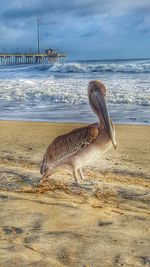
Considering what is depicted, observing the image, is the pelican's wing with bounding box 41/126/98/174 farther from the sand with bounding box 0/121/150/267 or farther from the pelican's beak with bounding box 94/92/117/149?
the sand with bounding box 0/121/150/267

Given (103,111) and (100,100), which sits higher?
(100,100)

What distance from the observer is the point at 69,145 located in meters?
4.29

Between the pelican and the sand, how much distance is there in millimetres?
334

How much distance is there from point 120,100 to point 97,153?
897 centimetres

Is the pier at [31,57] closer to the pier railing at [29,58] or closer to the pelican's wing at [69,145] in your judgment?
the pier railing at [29,58]

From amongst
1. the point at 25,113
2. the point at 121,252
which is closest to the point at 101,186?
the point at 121,252

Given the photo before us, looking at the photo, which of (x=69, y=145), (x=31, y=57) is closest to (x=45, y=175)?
(x=69, y=145)

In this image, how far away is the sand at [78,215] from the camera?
284cm

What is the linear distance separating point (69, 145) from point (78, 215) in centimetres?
94

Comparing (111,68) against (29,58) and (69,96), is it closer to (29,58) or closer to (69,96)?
(69,96)

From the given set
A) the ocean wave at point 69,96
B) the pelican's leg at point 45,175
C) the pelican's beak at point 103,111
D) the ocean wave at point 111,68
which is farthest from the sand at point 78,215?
the ocean wave at point 111,68

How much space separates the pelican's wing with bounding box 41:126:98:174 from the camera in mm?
4145

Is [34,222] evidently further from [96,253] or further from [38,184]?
[38,184]

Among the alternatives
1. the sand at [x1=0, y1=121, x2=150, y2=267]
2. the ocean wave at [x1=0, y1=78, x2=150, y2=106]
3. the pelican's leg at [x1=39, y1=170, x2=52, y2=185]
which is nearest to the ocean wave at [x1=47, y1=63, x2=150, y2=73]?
the ocean wave at [x1=0, y1=78, x2=150, y2=106]
